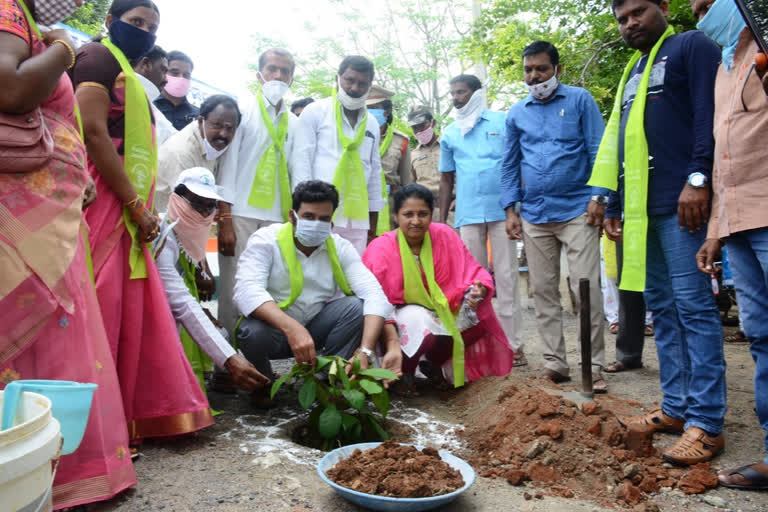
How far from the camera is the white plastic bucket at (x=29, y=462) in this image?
0.98 m

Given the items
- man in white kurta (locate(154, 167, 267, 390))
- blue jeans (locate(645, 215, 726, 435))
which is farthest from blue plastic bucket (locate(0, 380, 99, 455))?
blue jeans (locate(645, 215, 726, 435))

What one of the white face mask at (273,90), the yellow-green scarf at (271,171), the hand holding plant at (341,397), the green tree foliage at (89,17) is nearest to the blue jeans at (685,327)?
the hand holding plant at (341,397)

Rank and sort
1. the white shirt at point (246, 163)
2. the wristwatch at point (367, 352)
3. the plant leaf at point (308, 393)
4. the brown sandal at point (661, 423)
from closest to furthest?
the plant leaf at point (308, 393) → the brown sandal at point (661, 423) → the wristwatch at point (367, 352) → the white shirt at point (246, 163)

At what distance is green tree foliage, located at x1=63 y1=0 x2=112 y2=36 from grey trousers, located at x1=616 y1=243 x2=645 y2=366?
407 inches

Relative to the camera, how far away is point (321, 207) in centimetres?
329

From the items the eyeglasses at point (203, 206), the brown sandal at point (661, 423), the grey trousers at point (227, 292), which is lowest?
the brown sandal at point (661, 423)

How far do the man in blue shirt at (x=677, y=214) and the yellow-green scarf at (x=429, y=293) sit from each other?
3.46ft

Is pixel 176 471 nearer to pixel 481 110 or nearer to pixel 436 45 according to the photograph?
pixel 481 110

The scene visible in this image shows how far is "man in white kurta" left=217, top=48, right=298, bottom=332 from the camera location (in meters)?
3.82

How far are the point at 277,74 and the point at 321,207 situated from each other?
1.51 metres

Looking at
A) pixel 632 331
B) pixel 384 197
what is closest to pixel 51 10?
pixel 384 197

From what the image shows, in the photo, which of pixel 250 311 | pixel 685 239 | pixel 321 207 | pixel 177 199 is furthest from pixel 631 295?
pixel 177 199

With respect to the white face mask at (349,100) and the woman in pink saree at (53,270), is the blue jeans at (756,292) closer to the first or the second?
the woman in pink saree at (53,270)

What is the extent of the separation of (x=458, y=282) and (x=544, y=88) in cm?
144
